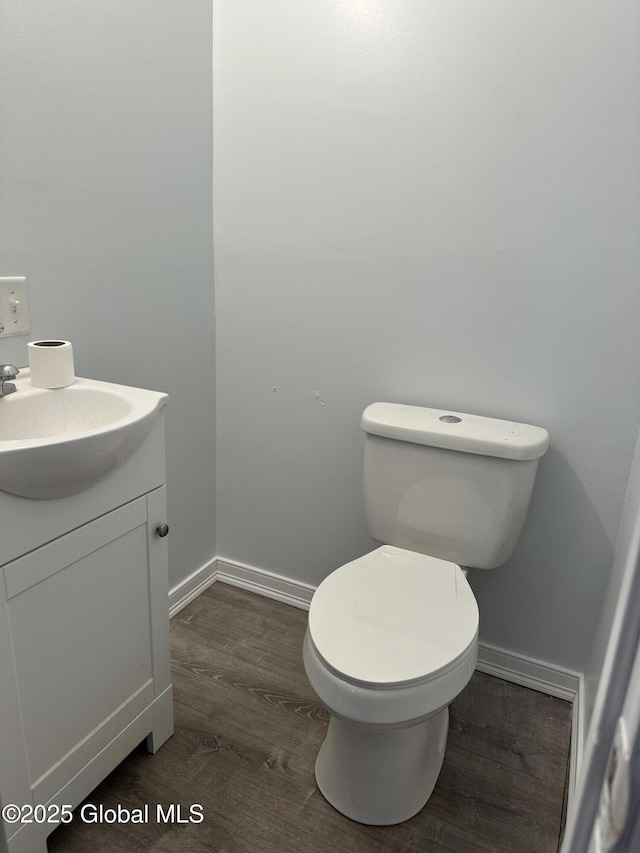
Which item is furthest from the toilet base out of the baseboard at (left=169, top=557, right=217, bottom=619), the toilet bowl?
the baseboard at (left=169, top=557, right=217, bottom=619)

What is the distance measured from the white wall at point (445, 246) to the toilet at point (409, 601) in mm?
177

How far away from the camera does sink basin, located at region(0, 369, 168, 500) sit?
883 millimetres

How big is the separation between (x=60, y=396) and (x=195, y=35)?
1.09 m

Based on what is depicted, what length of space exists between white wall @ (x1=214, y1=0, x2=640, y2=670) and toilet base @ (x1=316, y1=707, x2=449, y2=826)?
53 cm

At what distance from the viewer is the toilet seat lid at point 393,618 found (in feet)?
3.63

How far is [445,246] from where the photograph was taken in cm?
151

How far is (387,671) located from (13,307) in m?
1.05

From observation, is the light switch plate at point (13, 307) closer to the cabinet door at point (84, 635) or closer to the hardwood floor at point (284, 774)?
the cabinet door at point (84, 635)

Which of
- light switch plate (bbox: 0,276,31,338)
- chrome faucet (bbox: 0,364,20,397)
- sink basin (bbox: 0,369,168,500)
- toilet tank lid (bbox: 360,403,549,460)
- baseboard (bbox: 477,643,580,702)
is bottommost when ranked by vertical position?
baseboard (bbox: 477,643,580,702)

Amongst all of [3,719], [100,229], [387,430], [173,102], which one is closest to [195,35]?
[173,102]

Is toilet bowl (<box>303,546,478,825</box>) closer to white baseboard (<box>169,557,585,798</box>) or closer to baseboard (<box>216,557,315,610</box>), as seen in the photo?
white baseboard (<box>169,557,585,798</box>)

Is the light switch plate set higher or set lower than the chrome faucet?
higher

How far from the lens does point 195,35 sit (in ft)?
5.19

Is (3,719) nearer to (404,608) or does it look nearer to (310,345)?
(404,608)
